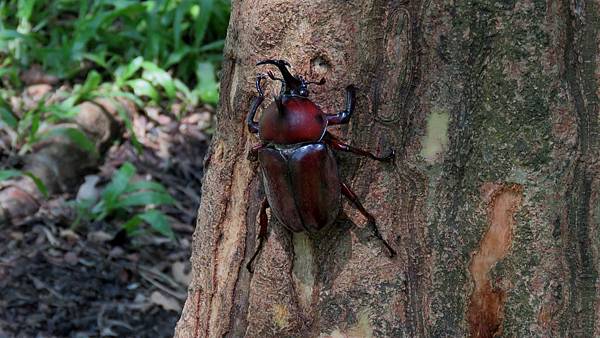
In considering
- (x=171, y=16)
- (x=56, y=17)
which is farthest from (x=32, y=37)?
(x=171, y=16)

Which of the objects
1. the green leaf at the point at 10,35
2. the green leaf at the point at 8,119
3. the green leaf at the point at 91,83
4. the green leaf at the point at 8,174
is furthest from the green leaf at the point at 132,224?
the green leaf at the point at 10,35

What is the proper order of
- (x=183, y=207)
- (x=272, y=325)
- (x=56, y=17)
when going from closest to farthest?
(x=272, y=325)
(x=183, y=207)
(x=56, y=17)

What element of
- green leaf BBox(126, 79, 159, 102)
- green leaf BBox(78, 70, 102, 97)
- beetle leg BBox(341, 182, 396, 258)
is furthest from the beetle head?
green leaf BBox(126, 79, 159, 102)

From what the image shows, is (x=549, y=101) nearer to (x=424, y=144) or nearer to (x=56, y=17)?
(x=424, y=144)

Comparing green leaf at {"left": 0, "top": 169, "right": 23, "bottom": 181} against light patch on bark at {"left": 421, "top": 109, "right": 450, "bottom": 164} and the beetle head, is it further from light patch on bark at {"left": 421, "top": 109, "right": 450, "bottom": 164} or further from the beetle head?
light patch on bark at {"left": 421, "top": 109, "right": 450, "bottom": 164}

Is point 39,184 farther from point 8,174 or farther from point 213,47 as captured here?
point 213,47

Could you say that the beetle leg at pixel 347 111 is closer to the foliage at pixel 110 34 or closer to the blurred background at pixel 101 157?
the blurred background at pixel 101 157

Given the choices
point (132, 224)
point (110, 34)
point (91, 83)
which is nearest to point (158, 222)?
point (132, 224)
